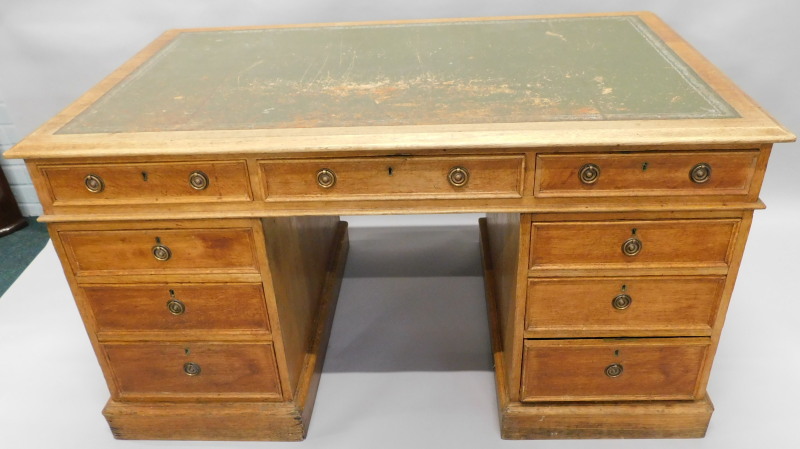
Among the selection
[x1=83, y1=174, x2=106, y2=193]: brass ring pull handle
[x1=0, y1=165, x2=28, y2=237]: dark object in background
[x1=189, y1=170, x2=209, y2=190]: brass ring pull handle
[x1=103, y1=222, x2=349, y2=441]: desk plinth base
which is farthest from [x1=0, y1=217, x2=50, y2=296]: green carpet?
[x1=189, y1=170, x2=209, y2=190]: brass ring pull handle

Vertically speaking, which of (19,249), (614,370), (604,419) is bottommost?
(19,249)

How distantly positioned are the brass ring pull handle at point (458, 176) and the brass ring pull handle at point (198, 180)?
22.0 inches

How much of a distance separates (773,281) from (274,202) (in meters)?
1.99

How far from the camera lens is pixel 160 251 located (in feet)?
5.30

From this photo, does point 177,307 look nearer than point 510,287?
Yes

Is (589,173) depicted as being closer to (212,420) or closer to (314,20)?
(212,420)

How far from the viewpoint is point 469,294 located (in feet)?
8.23

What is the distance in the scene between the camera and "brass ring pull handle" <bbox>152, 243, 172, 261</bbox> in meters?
1.61

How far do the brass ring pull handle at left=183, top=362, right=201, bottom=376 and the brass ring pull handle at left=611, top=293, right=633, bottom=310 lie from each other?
1135 millimetres

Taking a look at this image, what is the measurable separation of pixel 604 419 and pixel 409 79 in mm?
1090

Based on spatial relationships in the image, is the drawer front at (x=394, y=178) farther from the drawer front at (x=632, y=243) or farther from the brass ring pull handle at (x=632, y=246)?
the brass ring pull handle at (x=632, y=246)

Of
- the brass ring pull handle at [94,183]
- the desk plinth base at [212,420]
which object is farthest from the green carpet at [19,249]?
the brass ring pull handle at [94,183]

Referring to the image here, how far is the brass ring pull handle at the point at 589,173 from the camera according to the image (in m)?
1.45

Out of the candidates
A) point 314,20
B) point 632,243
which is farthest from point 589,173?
point 314,20
